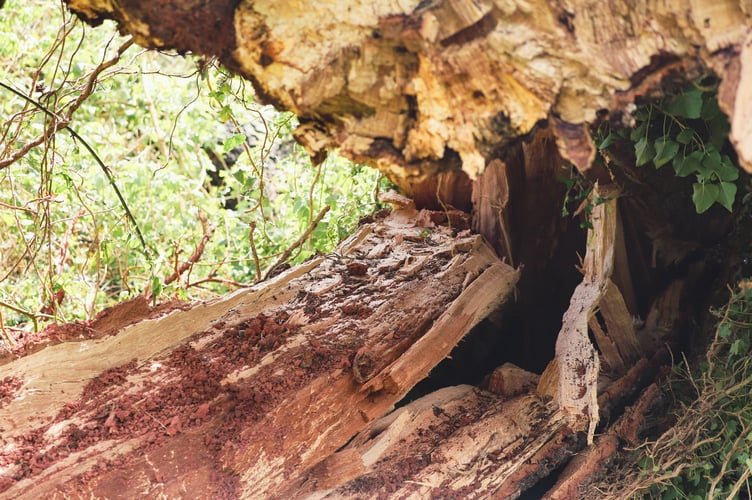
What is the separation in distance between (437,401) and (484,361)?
0.45 metres

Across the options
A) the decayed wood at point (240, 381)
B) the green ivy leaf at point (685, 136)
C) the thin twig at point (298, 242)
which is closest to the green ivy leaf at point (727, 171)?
the green ivy leaf at point (685, 136)

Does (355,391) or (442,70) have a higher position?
(442,70)

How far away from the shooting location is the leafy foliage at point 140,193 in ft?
10.0

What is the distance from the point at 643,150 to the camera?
1976mm

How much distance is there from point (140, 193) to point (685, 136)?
3.15 m

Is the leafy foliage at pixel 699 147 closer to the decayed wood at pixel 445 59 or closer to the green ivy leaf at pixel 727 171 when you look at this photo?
the green ivy leaf at pixel 727 171

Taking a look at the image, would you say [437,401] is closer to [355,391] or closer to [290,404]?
[355,391]

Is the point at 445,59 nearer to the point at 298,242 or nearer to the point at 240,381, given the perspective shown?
the point at 240,381

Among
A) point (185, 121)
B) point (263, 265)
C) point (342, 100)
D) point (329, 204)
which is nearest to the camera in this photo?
point (342, 100)

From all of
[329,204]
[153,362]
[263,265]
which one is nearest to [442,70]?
[153,362]

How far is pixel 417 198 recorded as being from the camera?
288 centimetres

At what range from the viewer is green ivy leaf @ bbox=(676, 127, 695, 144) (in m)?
1.94

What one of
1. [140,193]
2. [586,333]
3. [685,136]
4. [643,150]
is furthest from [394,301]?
[140,193]

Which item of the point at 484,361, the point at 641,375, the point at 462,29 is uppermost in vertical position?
the point at 462,29
